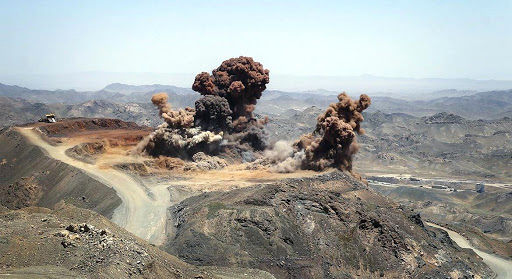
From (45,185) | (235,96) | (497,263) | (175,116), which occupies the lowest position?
(497,263)

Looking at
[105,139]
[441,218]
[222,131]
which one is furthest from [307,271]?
[441,218]

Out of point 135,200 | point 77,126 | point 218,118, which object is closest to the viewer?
point 135,200

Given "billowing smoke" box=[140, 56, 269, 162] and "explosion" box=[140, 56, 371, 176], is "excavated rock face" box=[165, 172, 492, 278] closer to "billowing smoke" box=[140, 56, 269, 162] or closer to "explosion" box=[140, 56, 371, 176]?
"explosion" box=[140, 56, 371, 176]

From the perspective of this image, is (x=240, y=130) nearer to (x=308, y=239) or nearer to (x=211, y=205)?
(x=211, y=205)

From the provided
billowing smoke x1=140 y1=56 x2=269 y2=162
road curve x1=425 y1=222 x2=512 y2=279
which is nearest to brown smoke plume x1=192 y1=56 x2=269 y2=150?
billowing smoke x1=140 y1=56 x2=269 y2=162

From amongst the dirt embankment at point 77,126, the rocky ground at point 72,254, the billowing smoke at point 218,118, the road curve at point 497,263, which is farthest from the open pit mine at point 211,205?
the road curve at point 497,263

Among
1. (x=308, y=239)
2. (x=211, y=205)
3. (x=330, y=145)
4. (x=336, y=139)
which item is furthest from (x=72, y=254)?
(x=330, y=145)
